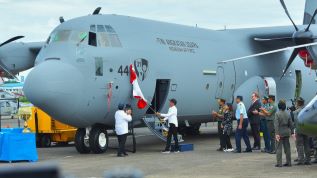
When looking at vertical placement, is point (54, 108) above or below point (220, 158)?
above

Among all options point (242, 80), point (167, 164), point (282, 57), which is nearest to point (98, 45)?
point (167, 164)

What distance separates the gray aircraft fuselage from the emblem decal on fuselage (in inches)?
1.2

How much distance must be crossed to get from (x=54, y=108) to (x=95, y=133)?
1699 millimetres

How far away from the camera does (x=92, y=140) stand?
48.3ft

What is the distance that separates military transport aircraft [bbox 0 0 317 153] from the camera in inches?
541

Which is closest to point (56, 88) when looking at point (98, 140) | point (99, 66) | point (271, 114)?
point (99, 66)

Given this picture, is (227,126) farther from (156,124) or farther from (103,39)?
(103,39)

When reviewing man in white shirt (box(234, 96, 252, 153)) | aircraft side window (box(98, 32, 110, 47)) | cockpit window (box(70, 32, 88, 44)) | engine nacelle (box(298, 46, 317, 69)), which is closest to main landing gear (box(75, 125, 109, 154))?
aircraft side window (box(98, 32, 110, 47))

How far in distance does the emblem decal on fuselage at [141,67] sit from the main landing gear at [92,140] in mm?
1864

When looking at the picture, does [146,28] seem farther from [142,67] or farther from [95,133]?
[95,133]

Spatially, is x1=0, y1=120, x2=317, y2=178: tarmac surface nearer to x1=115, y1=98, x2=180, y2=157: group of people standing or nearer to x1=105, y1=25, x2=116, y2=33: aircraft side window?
x1=115, y1=98, x2=180, y2=157: group of people standing

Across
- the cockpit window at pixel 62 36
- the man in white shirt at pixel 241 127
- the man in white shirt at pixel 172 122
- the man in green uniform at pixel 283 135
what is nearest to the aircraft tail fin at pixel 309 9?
the man in white shirt at pixel 241 127

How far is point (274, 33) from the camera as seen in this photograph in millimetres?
20766

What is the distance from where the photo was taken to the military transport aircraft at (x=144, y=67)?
13.7 meters
